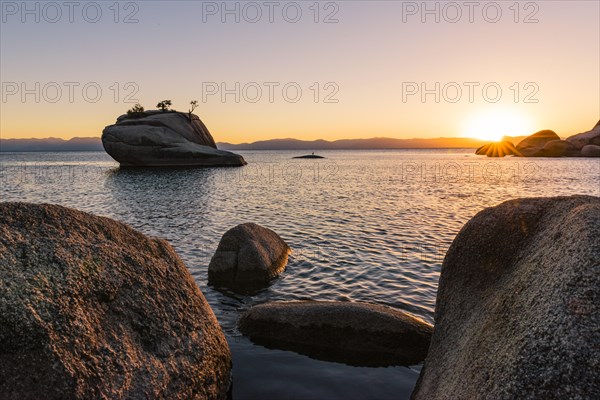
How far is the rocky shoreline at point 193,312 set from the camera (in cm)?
342

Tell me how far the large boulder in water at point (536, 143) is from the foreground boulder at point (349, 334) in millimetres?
145808

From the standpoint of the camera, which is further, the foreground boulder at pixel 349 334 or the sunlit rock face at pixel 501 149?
the sunlit rock face at pixel 501 149

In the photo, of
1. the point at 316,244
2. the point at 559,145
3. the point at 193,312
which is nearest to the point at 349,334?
the point at 193,312

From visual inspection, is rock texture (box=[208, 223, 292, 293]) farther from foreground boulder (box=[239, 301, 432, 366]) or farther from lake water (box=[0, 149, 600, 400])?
foreground boulder (box=[239, 301, 432, 366])

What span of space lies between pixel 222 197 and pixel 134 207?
7.94m

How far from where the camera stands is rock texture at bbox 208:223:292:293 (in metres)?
12.3

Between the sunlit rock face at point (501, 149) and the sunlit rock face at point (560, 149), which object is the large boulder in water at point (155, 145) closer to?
the sunlit rock face at point (560, 149)

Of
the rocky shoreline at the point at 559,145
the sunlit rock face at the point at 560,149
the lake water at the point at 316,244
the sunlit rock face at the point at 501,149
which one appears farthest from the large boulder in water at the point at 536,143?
the lake water at the point at 316,244

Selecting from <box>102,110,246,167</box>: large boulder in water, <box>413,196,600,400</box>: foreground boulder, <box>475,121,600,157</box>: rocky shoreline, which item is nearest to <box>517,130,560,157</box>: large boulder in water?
<box>475,121,600,157</box>: rocky shoreline

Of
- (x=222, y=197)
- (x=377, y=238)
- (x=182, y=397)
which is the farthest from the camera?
(x=222, y=197)

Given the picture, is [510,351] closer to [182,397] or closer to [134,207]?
[182,397]

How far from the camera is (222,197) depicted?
1396 inches

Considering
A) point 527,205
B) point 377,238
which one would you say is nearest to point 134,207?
point 377,238

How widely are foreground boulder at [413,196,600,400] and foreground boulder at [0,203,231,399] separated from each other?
10.1ft
